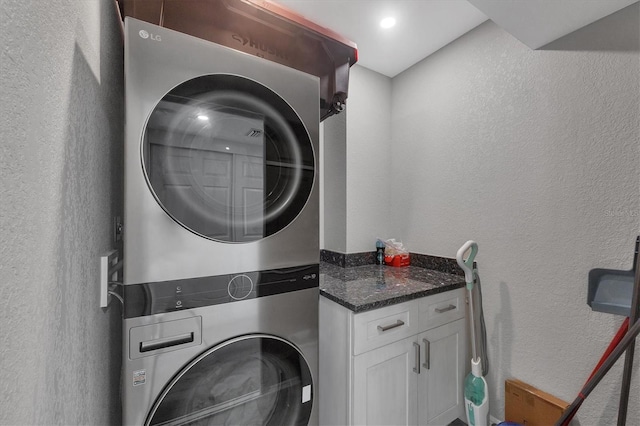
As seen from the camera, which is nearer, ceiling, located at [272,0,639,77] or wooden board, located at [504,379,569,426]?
ceiling, located at [272,0,639,77]

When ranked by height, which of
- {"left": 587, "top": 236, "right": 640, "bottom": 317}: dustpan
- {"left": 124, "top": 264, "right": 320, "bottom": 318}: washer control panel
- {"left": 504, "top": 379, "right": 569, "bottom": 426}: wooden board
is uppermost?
{"left": 124, "top": 264, "right": 320, "bottom": 318}: washer control panel

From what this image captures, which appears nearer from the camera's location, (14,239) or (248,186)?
(14,239)

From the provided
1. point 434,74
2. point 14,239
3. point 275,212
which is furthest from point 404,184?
point 14,239

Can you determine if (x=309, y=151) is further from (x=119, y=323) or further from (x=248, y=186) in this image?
(x=119, y=323)

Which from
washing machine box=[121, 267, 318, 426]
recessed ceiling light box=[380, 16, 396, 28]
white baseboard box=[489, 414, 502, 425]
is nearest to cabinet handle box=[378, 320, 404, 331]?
washing machine box=[121, 267, 318, 426]

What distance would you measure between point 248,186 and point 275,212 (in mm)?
122

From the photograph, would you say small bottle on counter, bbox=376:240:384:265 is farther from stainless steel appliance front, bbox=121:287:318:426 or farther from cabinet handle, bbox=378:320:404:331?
stainless steel appliance front, bbox=121:287:318:426

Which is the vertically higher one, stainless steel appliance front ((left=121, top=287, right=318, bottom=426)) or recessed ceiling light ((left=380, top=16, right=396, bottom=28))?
recessed ceiling light ((left=380, top=16, right=396, bottom=28))

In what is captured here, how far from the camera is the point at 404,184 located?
6.73 ft

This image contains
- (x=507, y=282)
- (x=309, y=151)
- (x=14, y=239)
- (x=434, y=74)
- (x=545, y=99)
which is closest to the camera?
(x=14, y=239)

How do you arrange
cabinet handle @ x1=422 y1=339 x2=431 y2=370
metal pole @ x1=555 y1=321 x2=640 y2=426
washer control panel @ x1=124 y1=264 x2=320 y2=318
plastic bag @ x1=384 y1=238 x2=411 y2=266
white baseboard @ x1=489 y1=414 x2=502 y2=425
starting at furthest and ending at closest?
plastic bag @ x1=384 y1=238 x2=411 y2=266 → white baseboard @ x1=489 y1=414 x2=502 y2=425 → cabinet handle @ x1=422 y1=339 x2=431 y2=370 → metal pole @ x1=555 y1=321 x2=640 y2=426 → washer control panel @ x1=124 y1=264 x2=320 y2=318

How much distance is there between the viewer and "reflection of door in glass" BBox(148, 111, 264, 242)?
716 millimetres

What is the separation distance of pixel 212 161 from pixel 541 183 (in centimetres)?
156

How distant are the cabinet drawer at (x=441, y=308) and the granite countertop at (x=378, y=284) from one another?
4cm
